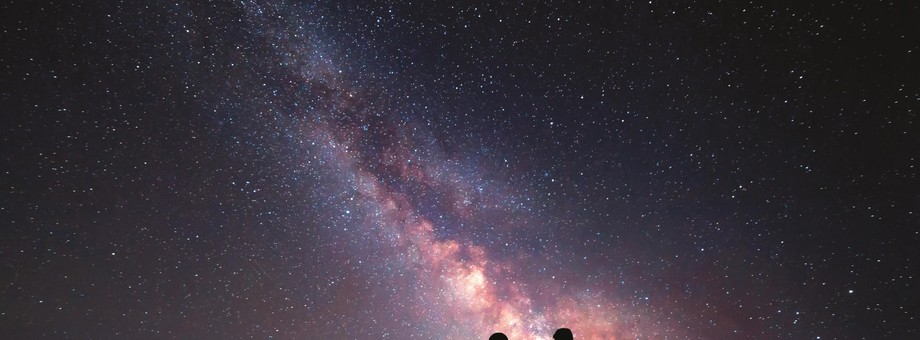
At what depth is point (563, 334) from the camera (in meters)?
41.6

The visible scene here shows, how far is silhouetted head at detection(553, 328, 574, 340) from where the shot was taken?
4159 cm

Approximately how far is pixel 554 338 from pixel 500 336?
380mm

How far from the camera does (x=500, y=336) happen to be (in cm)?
4169

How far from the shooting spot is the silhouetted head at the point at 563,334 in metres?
41.6

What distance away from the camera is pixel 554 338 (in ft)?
137
